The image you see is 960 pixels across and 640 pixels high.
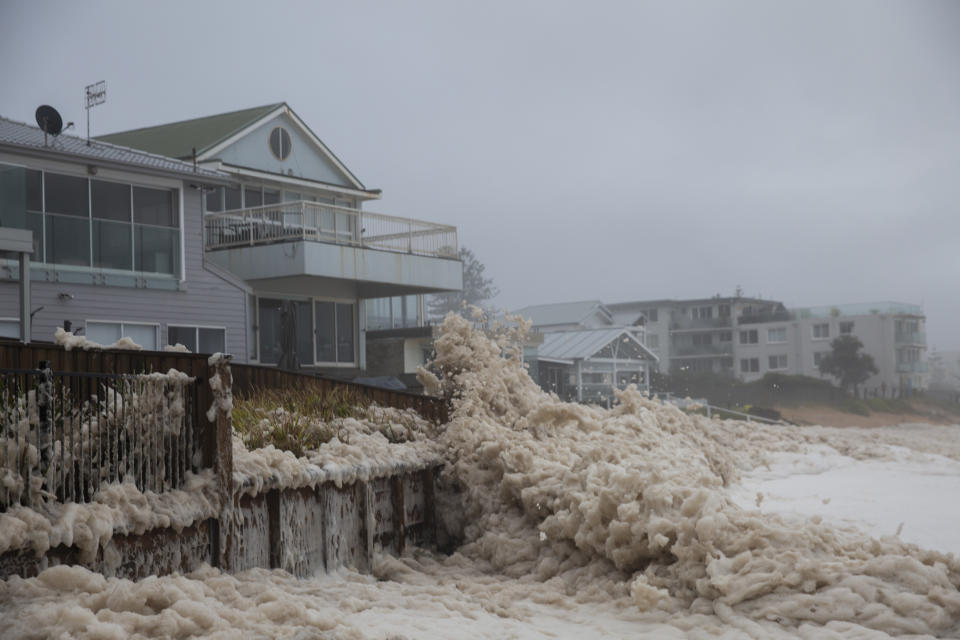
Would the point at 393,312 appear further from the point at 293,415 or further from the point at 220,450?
the point at 220,450

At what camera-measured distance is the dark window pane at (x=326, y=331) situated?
2478 cm

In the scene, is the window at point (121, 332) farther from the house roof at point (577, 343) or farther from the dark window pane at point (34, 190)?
the house roof at point (577, 343)

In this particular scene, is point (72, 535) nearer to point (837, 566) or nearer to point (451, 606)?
point (451, 606)

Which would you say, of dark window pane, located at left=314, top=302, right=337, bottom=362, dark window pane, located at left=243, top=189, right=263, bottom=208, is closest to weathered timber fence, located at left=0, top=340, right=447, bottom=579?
dark window pane, located at left=314, top=302, right=337, bottom=362

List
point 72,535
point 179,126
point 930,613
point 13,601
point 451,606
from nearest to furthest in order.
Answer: point 13,601 → point 72,535 → point 930,613 → point 451,606 → point 179,126

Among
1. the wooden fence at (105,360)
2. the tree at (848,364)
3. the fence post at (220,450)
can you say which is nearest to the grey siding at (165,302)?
the wooden fence at (105,360)

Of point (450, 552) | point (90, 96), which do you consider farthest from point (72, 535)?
point (90, 96)

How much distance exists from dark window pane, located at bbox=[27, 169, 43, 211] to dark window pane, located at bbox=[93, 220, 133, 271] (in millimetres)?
1060

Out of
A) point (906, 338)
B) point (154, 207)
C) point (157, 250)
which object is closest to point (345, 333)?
point (157, 250)

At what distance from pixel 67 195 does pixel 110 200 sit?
34.4 inches

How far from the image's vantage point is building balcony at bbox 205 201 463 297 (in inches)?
875

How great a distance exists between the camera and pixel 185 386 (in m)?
7.34

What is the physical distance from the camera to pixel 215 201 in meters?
24.2

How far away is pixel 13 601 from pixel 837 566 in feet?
20.0
